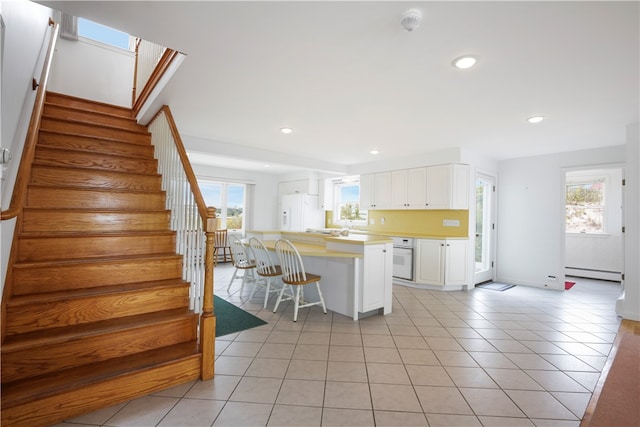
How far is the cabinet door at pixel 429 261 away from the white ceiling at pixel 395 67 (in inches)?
68.3

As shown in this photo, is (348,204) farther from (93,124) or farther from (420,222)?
(93,124)

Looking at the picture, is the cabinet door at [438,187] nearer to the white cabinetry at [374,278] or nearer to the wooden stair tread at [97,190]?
the white cabinetry at [374,278]

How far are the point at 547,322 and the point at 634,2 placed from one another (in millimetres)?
3127

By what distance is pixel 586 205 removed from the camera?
6.14 m

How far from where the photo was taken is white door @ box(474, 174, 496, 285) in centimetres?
536

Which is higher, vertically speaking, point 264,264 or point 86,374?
point 264,264

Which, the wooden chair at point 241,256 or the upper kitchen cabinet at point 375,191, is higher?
the upper kitchen cabinet at point 375,191

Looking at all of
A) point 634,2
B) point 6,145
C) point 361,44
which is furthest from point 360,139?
point 6,145

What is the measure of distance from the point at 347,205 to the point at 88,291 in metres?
5.68

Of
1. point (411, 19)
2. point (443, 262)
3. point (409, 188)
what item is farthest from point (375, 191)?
point (411, 19)

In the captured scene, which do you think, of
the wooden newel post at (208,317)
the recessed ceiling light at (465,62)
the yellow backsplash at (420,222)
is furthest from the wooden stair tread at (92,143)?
the yellow backsplash at (420,222)

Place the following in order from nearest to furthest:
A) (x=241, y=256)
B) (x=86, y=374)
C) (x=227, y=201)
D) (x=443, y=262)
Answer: (x=86, y=374)
(x=241, y=256)
(x=443, y=262)
(x=227, y=201)

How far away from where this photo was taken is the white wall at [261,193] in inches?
287

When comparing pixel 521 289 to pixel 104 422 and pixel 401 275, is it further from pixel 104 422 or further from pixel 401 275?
pixel 104 422
